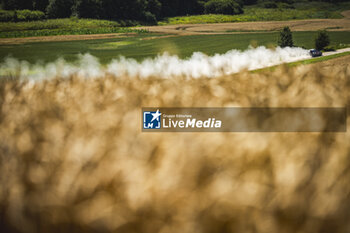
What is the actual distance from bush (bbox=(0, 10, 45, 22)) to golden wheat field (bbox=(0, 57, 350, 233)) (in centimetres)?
528

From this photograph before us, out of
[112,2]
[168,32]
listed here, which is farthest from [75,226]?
[168,32]

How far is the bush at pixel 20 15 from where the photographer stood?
496cm

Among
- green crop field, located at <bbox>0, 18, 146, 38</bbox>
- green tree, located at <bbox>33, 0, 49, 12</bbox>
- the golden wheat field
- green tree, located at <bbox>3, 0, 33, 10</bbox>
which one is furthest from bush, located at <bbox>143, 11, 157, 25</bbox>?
the golden wheat field

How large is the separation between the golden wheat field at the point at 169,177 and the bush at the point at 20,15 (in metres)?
5.28

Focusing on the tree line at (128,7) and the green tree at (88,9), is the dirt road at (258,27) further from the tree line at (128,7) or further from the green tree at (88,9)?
the green tree at (88,9)

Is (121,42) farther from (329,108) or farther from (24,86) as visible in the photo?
(329,108)

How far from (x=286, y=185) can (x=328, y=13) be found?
30.1ft

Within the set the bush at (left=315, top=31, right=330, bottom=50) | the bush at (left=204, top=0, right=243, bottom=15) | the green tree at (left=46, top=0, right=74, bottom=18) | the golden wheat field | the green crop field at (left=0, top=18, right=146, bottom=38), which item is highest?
the bush at (left=204, top=0, right=243, bottom=15)

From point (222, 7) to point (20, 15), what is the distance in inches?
203

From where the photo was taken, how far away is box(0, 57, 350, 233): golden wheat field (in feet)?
1.61

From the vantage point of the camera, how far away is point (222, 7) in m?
7.95

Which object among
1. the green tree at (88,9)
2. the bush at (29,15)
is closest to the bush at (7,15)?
the bush at (29,15)

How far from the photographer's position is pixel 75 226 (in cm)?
52

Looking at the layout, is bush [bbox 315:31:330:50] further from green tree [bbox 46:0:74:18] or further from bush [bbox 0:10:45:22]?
bush [bbox 0:10:45:22]
